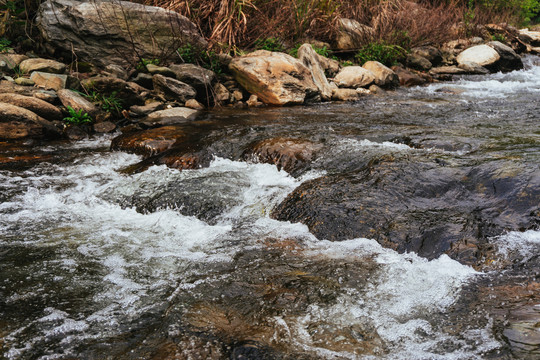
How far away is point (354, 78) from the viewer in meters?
8.98

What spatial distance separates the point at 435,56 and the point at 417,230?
10075mm

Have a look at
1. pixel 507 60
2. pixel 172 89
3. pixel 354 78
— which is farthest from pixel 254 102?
pixel 507 60

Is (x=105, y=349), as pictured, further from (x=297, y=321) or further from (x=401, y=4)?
(x=401, y=4)

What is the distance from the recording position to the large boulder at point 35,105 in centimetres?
588

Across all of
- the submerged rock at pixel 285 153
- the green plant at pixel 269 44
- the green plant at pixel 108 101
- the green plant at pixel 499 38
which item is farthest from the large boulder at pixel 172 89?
the green plant at pixel 499 38

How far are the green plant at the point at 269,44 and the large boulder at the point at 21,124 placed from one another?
184 inches

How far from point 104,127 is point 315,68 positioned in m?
4.37

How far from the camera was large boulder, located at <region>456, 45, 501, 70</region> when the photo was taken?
38.7ft


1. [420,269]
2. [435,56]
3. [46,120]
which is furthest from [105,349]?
[435,56]

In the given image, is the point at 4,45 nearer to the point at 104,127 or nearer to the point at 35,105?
the point at 35,105

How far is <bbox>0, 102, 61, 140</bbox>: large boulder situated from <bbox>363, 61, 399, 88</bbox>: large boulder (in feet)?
21.6

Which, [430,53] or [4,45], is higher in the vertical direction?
[4,45]

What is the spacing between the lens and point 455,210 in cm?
331

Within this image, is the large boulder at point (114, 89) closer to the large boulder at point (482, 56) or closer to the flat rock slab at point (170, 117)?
Answer: the flat rock slab at point (170, 117)
